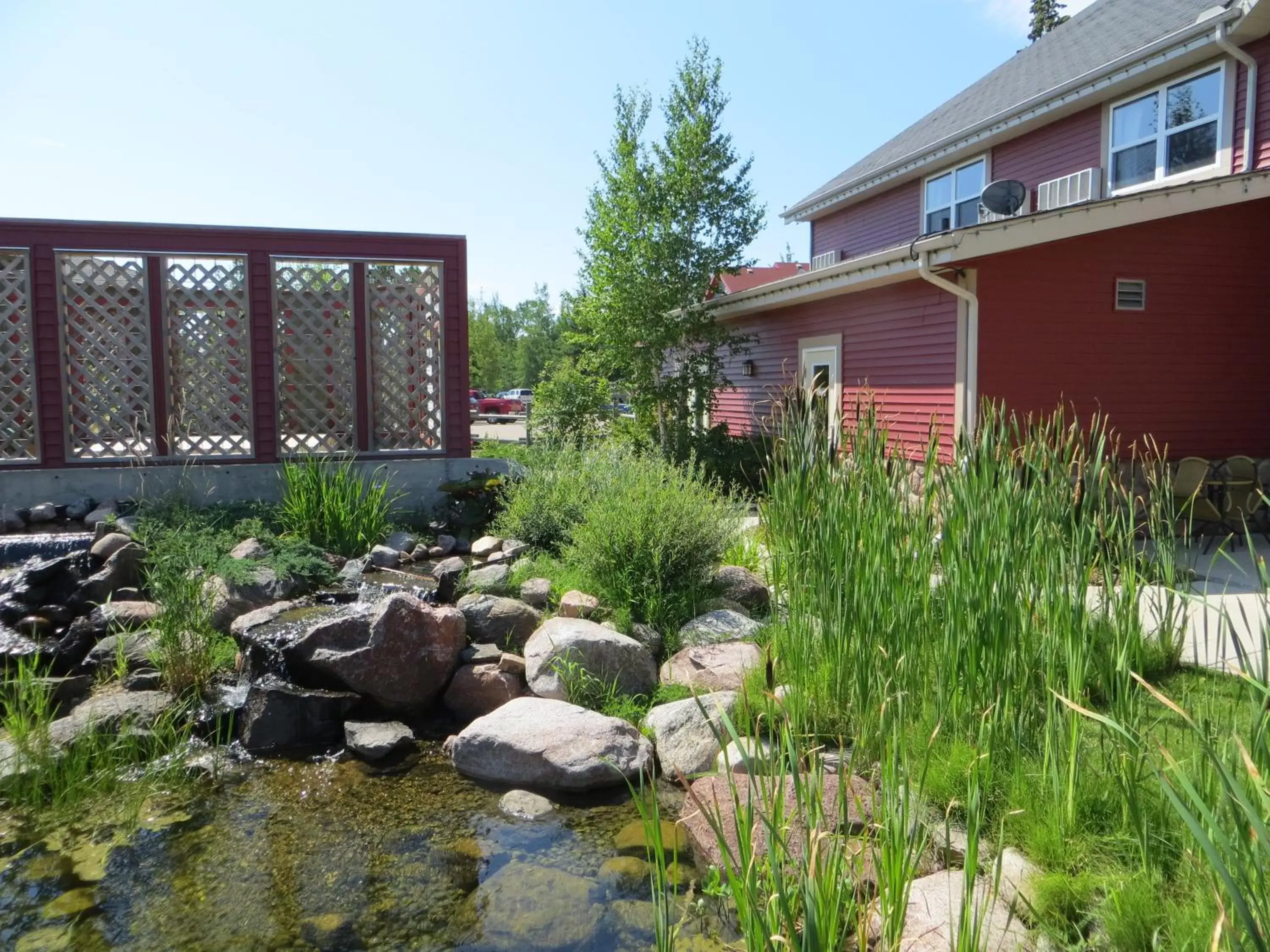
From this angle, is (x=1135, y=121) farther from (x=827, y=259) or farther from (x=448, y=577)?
(x=448, y=577)

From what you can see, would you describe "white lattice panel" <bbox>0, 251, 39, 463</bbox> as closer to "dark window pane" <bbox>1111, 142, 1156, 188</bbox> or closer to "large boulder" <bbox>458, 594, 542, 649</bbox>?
"large boulder" <bbox>458, 594, 542, 649</bbox>

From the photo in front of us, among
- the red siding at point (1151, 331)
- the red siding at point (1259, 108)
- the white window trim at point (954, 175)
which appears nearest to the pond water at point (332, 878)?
the red siding at point (1151, 331)

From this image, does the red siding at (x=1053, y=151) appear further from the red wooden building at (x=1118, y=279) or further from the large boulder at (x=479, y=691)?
the large boulder at (x=479, y=691)

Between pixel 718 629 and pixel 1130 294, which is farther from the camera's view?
pixel 1130 294

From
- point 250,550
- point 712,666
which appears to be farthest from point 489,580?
point 712,666

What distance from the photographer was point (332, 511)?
749 centimetres

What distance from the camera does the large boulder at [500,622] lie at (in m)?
5.54

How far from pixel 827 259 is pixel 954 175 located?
11.8 feet

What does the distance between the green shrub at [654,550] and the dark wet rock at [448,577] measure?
1.05 meters

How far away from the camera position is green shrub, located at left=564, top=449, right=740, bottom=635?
5.51m

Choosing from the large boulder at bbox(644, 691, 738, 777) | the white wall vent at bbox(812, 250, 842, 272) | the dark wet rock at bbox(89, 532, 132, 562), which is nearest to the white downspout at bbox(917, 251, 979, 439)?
the large boulder at bbox(644, 691, 738, 777)

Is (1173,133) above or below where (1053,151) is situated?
below

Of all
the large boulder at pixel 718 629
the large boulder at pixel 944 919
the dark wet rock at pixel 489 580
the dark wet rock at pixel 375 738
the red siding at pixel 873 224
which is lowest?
the dark wet rock at pixel 375 738

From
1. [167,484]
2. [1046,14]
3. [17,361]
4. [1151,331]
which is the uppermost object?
[1046,14]
